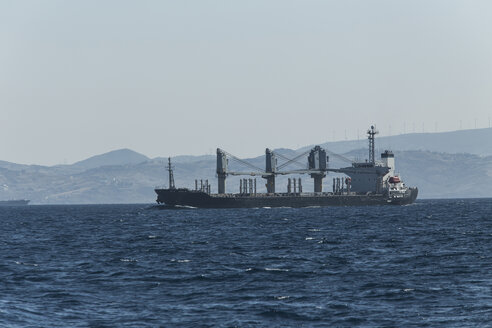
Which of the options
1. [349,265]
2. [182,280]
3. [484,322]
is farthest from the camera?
[349,265]

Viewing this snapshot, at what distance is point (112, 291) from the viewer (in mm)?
42438

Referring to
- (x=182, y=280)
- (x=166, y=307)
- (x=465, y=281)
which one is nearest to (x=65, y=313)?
(x=166, y=307)

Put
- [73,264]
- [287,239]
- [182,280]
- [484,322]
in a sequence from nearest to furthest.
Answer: [484,322] → [182,280] → [73,264] → [287,239]

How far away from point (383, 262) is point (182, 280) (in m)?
15.1

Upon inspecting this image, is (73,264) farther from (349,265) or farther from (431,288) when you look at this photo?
(431,288)

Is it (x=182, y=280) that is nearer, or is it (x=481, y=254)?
(x=182, y=280)

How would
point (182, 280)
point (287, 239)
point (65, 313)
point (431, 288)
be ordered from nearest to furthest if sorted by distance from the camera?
point (65, 313), point (431, 288), point (182, 280), point (287, 239)

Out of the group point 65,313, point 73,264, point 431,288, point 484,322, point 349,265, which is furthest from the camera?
point 73,264

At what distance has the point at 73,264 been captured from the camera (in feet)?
185

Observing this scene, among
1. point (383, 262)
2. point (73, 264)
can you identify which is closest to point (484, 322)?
point (383, 262)

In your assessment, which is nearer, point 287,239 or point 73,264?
point 73,264

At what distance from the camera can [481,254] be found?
58.8 m

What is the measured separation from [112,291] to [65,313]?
21.8ft

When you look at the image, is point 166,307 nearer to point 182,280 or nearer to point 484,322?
point 182,280
